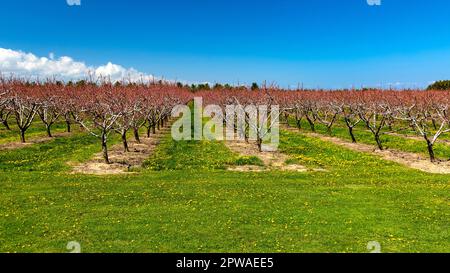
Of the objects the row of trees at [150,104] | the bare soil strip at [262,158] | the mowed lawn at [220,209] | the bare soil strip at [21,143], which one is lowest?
the mowed lawn at [220,209]

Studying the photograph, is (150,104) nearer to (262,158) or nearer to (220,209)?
(262,158)

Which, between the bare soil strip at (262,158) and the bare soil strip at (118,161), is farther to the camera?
→ the bare soil strip at (262,158)

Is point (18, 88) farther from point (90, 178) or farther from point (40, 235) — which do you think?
point (40, 235)

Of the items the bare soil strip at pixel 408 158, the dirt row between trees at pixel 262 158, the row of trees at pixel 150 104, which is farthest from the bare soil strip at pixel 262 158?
the bare soil strip at pixel 408 158

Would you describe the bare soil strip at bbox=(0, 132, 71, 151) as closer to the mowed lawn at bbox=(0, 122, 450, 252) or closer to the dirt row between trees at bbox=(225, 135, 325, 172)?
the mowed lawn at bbox=(0, 122, 450, 252)

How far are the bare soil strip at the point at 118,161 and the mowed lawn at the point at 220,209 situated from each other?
3.52ft

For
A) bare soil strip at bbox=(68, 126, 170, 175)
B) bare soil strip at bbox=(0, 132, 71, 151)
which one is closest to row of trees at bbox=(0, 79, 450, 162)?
bare soil strip at bbox=(0, 132, 71, 151)

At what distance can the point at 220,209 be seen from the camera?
15297mm

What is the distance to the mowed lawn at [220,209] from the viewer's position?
11.9 meters

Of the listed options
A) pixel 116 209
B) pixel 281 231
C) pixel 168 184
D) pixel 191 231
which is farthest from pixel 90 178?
pixel 281 231

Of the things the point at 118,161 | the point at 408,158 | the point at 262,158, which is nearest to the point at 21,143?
the point at 118,161

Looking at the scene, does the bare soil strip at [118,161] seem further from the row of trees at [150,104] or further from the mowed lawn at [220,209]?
the row of trees at [150,104]

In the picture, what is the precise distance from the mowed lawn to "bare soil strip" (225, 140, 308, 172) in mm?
1277

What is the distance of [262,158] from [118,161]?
32.5ft
